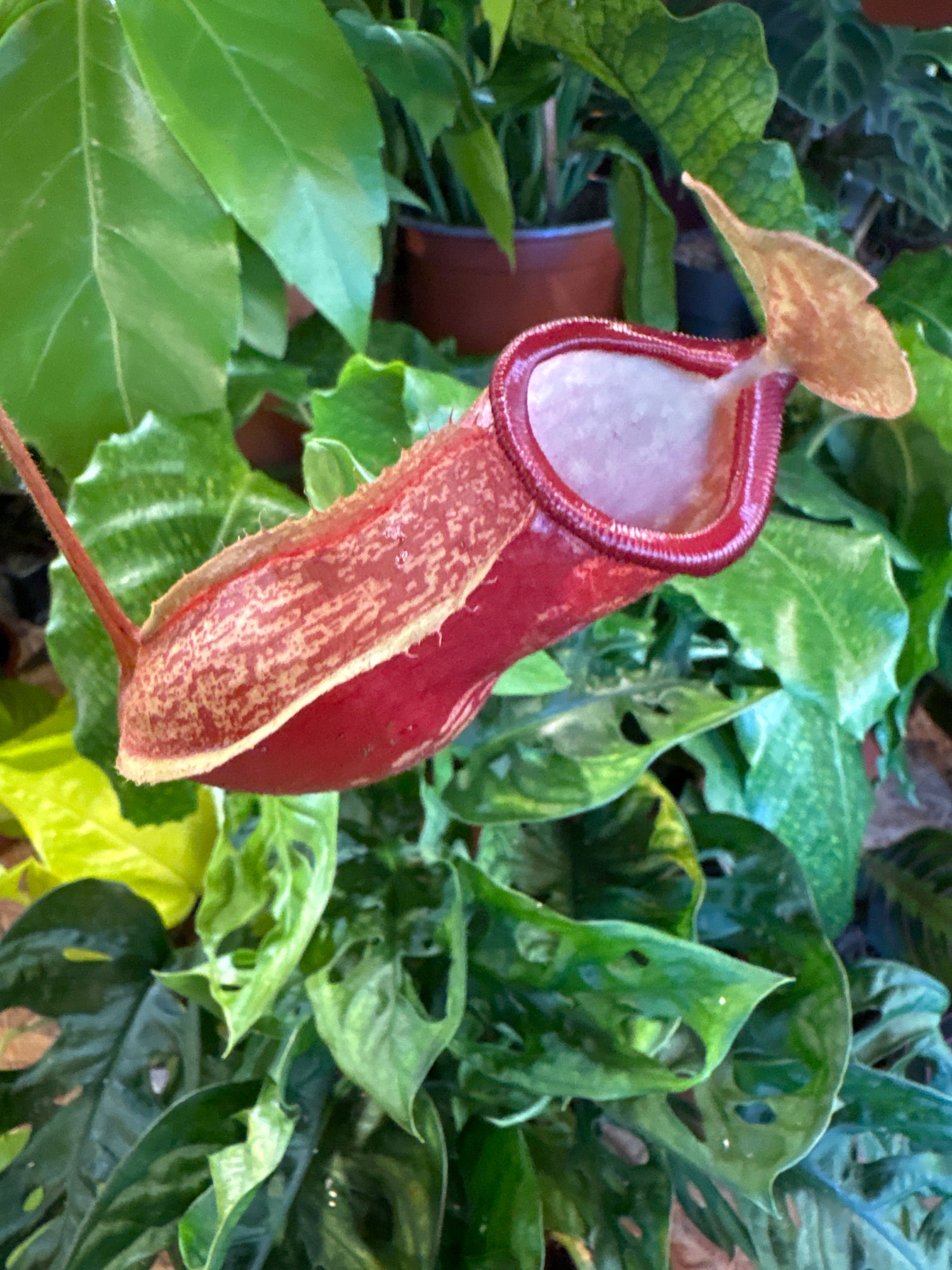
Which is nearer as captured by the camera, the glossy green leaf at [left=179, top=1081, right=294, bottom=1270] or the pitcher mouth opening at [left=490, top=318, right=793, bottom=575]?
the pitcher mouth opening at [left=490, top=318, right=793, bottom=575]

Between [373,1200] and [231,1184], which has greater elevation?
[231,1184]

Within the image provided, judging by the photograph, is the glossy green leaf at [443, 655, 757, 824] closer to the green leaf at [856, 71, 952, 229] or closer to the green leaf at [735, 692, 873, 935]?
the green leaf at [735, 692, 873, 935]

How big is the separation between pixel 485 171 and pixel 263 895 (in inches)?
16.0

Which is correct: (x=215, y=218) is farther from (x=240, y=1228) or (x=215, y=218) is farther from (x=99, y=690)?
(x=240, y=1228)

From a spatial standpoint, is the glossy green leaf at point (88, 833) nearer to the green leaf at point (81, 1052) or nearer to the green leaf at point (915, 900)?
the green leaf at point (81, 1052)

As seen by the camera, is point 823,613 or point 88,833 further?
point 88,833

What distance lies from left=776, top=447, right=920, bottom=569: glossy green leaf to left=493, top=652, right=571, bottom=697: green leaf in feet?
0.64

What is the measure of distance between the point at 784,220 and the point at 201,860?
1.69ft

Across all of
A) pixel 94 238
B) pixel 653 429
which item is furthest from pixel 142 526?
pixel 653 429

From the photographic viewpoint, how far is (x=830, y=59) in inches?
22.7

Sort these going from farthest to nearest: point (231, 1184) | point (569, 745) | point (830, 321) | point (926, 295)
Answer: point (926, 295), point (569, 745), point (231, 1184), point (830, 321)

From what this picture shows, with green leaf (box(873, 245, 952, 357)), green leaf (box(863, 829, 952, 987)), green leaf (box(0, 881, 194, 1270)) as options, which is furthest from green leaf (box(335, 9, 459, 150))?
green leaf (box(863, 829, 952, 987))

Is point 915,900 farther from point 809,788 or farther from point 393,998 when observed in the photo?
point 393,998

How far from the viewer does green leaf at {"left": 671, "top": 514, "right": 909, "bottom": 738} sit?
42 centimetres
